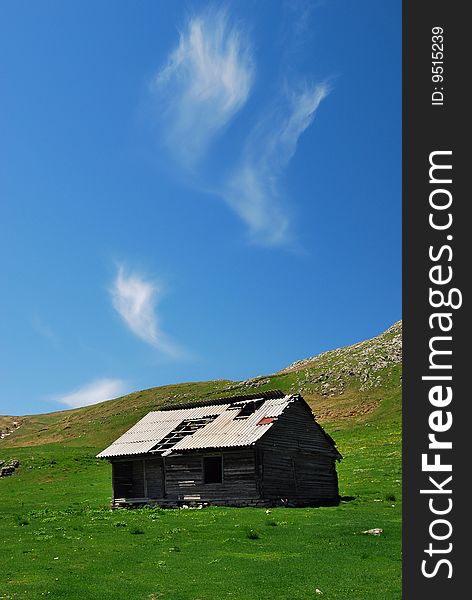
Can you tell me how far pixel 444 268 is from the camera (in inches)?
443

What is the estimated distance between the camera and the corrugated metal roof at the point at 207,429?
1714 inches

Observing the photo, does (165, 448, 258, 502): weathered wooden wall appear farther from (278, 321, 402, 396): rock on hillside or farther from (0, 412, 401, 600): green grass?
(278, 321, 402, 396): rock on hillside

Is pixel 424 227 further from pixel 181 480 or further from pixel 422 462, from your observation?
pixel 181 480

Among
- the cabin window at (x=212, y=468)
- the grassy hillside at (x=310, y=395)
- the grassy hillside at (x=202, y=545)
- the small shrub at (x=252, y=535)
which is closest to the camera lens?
the grassy hillside at (x=202, y=545)

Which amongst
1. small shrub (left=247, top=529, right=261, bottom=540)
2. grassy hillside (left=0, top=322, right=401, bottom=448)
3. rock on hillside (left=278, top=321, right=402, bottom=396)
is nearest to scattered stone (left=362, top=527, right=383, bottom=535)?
small shrub (left=247, top=529, right=261, bottom=540)

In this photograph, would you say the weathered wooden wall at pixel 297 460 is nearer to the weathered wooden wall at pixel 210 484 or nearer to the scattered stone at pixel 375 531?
the weathered wooden wall at pixel 210 484

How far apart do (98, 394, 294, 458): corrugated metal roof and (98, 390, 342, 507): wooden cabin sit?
3.8 inches

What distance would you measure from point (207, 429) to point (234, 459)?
4.81m

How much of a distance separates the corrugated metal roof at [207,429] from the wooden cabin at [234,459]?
3.8 inches

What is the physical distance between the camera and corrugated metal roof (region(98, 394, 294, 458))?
143 ft

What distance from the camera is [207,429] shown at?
155 feet

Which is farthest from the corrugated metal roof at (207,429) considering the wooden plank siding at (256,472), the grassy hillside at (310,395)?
the grassy hillside at (310,395)

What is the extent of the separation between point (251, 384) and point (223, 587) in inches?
4936

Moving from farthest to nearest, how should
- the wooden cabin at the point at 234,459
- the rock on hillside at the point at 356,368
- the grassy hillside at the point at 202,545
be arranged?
the rock on hillside at the point at 356,368, the wooden cabin at the point at 234,459, the grassy hillside at the point at 202,545
